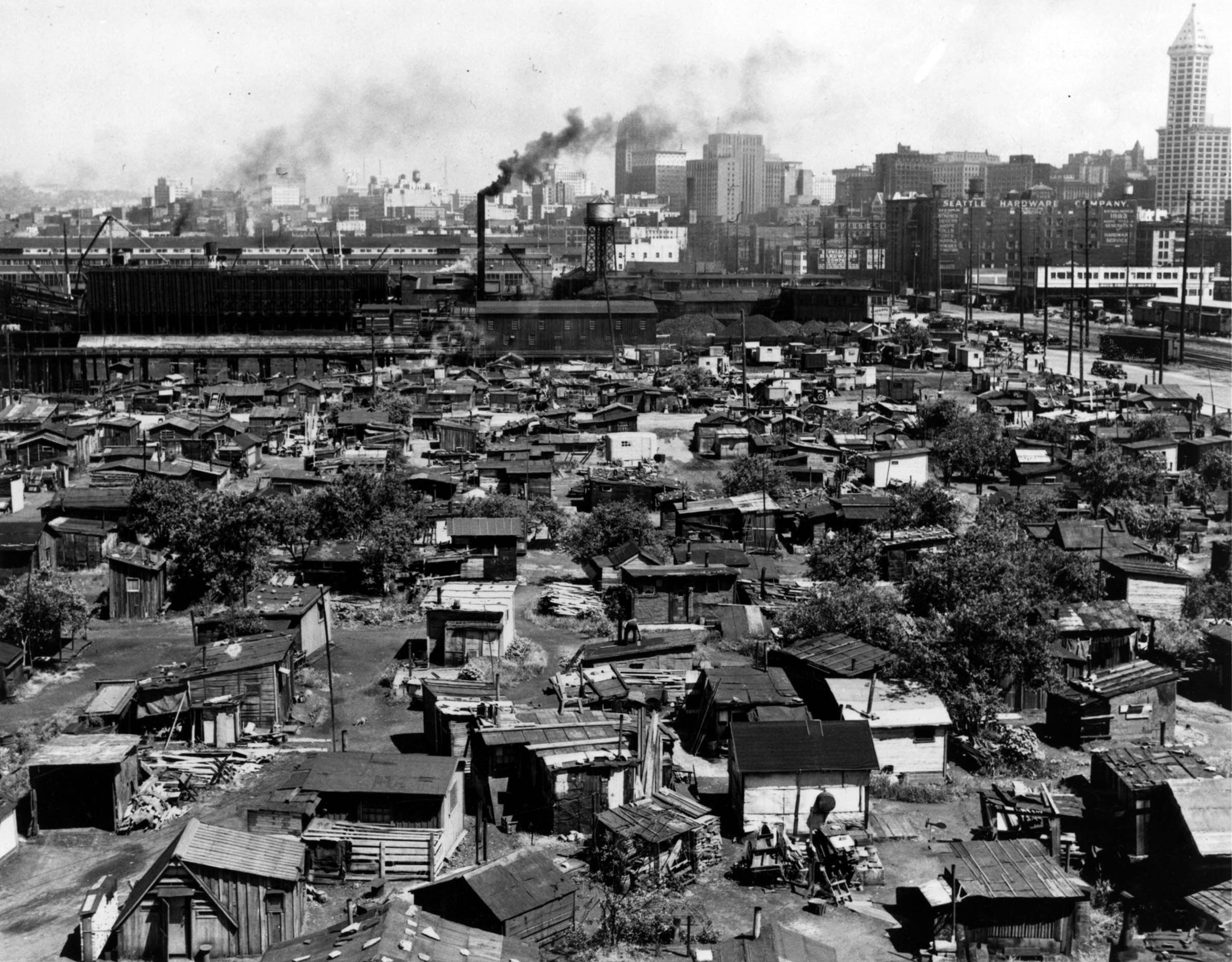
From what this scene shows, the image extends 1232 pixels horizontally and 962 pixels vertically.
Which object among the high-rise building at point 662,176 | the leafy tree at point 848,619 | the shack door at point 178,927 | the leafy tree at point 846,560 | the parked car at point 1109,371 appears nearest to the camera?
the shack door at point 178,927

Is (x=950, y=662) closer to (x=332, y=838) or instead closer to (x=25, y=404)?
(x=332, y=838)

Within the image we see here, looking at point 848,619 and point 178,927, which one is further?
point 848,619

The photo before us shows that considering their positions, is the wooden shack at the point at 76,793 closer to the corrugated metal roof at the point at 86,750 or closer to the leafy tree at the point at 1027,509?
the corrugated metal roof at the point at 86,750

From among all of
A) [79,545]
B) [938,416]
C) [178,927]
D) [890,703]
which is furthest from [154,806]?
[938,416]

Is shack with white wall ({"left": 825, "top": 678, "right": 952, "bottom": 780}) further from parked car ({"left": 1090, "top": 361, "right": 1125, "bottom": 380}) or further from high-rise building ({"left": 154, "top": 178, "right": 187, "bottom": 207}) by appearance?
high-rise building ({"left": 154, "top": 178, "right": 187, "bottom": 207})

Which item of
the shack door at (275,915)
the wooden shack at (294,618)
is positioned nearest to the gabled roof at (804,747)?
the shack door at (275,915)

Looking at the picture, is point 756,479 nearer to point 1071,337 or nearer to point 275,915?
point 275,915
